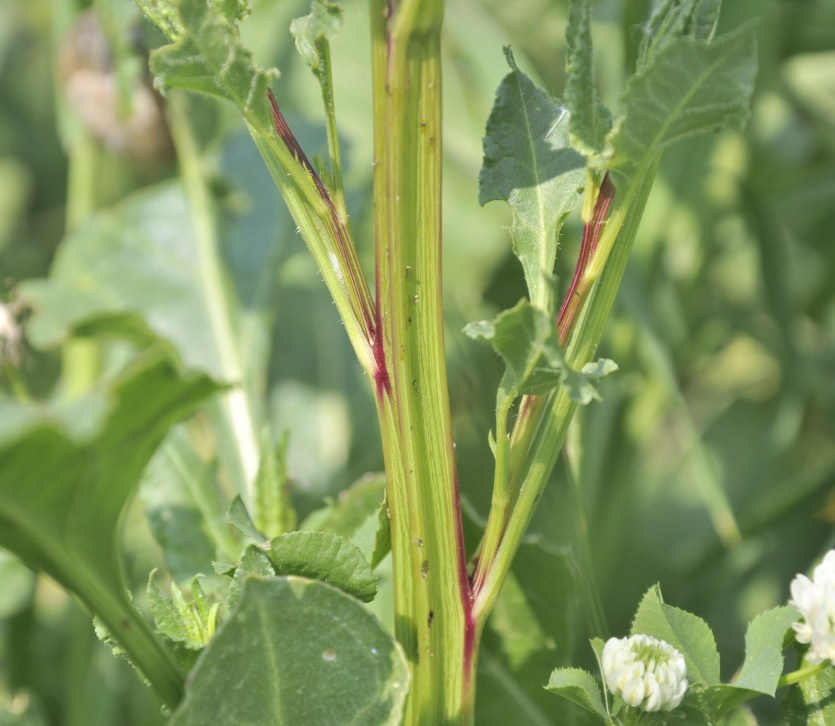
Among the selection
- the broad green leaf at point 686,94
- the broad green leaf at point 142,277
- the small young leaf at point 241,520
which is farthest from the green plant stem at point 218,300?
the broad green leaf at point 686,94

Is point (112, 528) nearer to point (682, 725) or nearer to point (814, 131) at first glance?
point (682, 725)

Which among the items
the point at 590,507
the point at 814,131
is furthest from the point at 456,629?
the point at 814,131

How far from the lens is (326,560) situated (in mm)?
276

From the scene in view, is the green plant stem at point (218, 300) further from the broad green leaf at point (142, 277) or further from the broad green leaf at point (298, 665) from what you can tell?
the broad green leaf at point (298, 665)

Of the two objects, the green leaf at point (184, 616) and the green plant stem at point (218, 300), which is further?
the green plant stem at point (218, 300)

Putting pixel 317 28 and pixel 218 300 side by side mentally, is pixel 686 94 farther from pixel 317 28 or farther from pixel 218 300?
pixel 218 300

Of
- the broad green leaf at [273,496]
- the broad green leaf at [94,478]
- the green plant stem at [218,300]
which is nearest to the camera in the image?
the broad green leaf at [94,478]

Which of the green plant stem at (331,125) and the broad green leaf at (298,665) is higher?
the green plant stem at (331,125)

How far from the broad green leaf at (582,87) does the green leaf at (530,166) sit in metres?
0.03

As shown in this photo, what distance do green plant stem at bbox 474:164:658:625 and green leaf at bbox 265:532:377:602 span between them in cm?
3

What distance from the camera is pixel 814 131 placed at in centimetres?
85

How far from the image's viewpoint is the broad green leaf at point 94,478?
20cm

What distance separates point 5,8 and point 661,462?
0.93 m

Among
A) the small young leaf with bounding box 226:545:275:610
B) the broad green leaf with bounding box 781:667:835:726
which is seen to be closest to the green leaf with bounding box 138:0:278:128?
the small young leaf with bounding box 226:545:275:610
